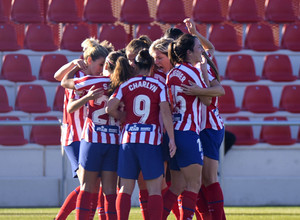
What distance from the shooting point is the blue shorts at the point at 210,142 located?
514 centimetres

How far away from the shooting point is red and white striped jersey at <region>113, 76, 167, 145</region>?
4.74 metres

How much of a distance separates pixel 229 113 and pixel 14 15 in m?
3.70

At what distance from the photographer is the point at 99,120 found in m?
4.88

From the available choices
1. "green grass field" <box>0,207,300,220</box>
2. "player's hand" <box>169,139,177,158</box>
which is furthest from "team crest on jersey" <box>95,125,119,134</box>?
"green grass field" <box>0,207,300,220</box>

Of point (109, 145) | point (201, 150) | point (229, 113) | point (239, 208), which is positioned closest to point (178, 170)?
point (201, 150)

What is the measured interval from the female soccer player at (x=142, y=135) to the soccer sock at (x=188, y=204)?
24 cm

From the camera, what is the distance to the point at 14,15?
1059cm

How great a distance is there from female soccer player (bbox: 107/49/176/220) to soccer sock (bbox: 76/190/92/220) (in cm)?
25

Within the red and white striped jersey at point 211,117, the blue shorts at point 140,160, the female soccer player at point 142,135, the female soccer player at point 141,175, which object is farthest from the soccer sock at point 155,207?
the red and white striped jersey at point 211,117

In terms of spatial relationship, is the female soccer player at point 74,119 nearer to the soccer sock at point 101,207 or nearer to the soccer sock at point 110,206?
the soccer sock at point 101,207

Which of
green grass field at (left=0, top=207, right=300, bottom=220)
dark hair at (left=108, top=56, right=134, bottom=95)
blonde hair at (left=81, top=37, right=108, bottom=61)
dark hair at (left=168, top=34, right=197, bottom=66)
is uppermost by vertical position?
dark hair at (left=168, top=34, right=197, bottom=66)

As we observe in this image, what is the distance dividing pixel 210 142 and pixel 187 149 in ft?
1.23

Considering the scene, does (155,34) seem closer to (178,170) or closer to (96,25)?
(96,25)

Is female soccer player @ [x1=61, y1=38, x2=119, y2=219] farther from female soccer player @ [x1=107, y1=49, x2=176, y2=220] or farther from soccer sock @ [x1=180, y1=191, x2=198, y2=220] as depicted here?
soccer sock @ [x1=180, y1=191, x2=198, y2=220]
